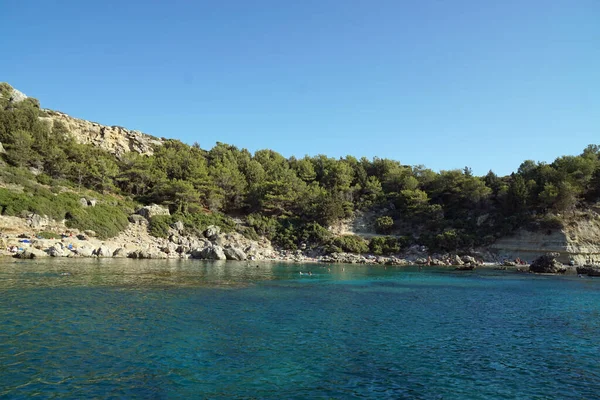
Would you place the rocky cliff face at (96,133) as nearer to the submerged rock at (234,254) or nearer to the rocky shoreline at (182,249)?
the rocky shoreline at (182,249)

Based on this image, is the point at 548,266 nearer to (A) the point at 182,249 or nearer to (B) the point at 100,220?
(A) the point at 182,249

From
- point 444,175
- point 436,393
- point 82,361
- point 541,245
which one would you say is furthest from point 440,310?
point 444,175

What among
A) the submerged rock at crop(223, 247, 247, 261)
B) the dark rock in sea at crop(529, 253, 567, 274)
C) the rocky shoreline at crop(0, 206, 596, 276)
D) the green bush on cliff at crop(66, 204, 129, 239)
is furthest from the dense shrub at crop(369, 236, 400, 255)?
the green bush on cliff at crop(66, 204, 129, 239)

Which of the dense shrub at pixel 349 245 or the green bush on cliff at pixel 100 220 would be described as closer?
the green bush on cliff at pixel 100 220

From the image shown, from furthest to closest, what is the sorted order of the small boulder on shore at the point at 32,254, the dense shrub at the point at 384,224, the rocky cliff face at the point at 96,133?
the rocky cliff face at the point at 96,133
the dense shrub at the point at 384,224
the small boulder on shore at the point at 32,254

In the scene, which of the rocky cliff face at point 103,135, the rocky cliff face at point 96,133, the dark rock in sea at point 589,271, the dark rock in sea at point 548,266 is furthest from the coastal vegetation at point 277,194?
the dark rock in sea at point 589,271

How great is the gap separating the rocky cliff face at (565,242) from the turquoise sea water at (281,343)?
33.0m

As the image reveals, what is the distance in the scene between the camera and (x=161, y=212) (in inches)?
2425

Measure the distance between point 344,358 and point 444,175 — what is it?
73.3 metres

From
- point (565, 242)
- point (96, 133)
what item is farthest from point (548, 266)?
point (96, 133)

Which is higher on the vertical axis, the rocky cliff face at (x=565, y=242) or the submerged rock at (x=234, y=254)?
the rocky cliff face at (x=565, y=242)

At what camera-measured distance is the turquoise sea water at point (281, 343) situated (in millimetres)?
10344

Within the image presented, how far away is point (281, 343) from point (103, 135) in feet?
270

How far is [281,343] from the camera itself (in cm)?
1431
